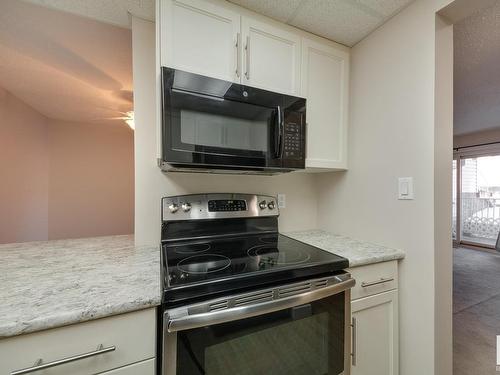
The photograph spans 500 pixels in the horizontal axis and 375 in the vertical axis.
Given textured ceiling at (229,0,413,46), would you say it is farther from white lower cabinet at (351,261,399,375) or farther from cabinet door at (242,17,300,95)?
white lower cabinet at (351,261,399,375)

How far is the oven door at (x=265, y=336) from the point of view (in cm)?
72

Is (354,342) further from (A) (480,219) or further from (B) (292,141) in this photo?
(A) (480,219)

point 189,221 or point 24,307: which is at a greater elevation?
point 189,221

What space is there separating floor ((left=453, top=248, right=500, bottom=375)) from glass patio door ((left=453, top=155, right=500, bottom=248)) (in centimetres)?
120

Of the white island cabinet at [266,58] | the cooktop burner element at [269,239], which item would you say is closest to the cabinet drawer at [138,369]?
the cooktop burner element at [269,239]

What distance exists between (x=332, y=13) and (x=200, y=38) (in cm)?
75

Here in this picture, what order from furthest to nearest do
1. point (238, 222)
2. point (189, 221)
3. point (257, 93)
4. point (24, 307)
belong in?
point (238, 222), point (189, 221), point (257, 93), point (24, 307)

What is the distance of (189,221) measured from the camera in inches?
52.1

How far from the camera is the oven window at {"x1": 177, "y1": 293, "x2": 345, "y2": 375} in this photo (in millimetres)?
748

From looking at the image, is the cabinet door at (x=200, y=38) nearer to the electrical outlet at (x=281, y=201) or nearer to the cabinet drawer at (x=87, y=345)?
the electrical outlet at (x=281, y=201)

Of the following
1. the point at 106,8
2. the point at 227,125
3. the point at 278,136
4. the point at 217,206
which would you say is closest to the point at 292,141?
the point at 278,136

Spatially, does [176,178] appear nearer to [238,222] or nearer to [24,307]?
[238,222]

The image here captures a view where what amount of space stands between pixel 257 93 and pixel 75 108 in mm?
3167

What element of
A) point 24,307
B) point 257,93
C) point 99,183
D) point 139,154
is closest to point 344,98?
point 257,93
